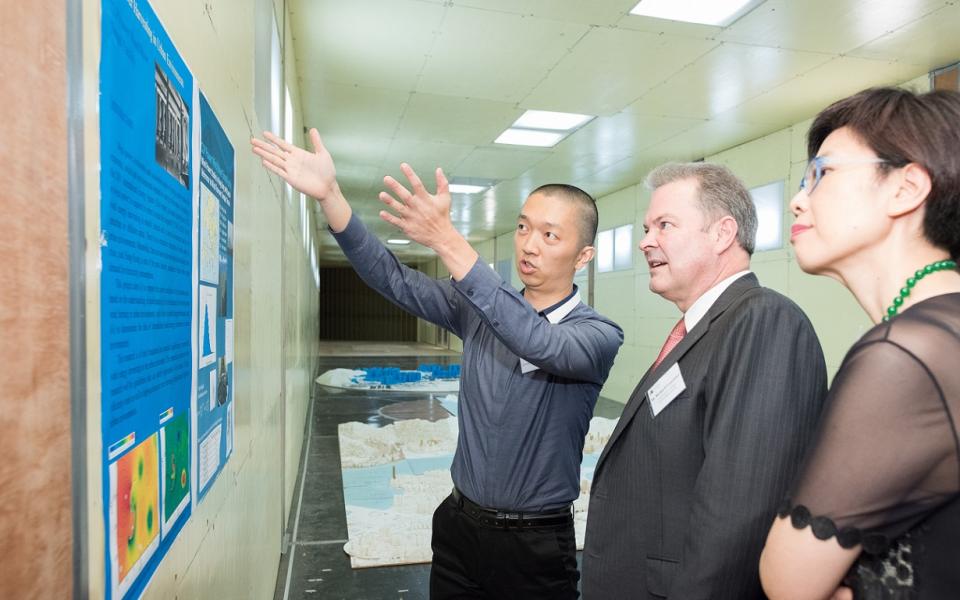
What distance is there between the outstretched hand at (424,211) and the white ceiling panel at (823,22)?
335cm

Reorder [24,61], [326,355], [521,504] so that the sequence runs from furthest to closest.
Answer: [326,355], [521,504], [24,61]

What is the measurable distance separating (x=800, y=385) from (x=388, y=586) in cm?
267

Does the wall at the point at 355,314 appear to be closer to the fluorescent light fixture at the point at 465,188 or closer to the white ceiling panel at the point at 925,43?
the fluorescent light fixture at the point at 465,188

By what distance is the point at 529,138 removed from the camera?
22.6 feet

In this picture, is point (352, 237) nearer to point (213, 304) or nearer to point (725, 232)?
point (213, 304)

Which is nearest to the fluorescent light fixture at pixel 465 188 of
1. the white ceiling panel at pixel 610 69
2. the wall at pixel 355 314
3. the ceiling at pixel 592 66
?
the ceiling at pixel 592 66

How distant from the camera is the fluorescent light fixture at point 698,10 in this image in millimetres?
3637

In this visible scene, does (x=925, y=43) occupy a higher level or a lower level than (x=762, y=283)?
higher

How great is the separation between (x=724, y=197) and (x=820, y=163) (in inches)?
18.6

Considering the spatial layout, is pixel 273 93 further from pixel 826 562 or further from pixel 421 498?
pixel 421 498

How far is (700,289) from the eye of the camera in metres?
1.49

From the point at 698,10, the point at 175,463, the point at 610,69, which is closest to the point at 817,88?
the point at 610,69

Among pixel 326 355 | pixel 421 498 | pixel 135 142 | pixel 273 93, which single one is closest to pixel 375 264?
pixel 135 142

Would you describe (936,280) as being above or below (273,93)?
below
